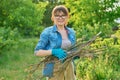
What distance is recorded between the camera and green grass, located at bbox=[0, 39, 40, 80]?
9762mm

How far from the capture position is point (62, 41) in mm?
4473

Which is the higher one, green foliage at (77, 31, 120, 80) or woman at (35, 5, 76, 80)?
woman at (35, 5, 76, 80)

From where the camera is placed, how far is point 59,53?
4375 mm

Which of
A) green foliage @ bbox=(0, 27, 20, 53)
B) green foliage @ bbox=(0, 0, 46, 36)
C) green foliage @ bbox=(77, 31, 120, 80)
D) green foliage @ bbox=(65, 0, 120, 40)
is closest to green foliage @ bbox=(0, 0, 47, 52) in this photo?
green foliage @ bbox=(0, 0, 46, 36)

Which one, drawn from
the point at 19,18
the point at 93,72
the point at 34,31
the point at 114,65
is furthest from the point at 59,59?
the point at 34,31

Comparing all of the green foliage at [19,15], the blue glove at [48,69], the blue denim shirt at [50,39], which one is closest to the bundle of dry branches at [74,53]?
the blue glove at [48,69]

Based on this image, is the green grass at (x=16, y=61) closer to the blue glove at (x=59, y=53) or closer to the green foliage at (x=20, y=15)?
the green foliage at (x=20, y=15)

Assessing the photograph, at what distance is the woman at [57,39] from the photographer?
14.5 ft

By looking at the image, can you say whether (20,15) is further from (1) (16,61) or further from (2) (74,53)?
(2) (74,53)

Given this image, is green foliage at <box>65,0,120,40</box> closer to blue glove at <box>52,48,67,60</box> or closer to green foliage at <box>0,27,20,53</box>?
green foliage at <box>0,27,20,53</box>

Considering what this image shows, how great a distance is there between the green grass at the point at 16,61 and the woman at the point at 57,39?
4.43 meters

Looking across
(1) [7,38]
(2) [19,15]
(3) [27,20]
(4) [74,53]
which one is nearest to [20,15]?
(2) [19,15]

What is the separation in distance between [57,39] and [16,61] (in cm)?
810

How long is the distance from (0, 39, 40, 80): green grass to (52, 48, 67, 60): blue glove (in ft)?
14.5
